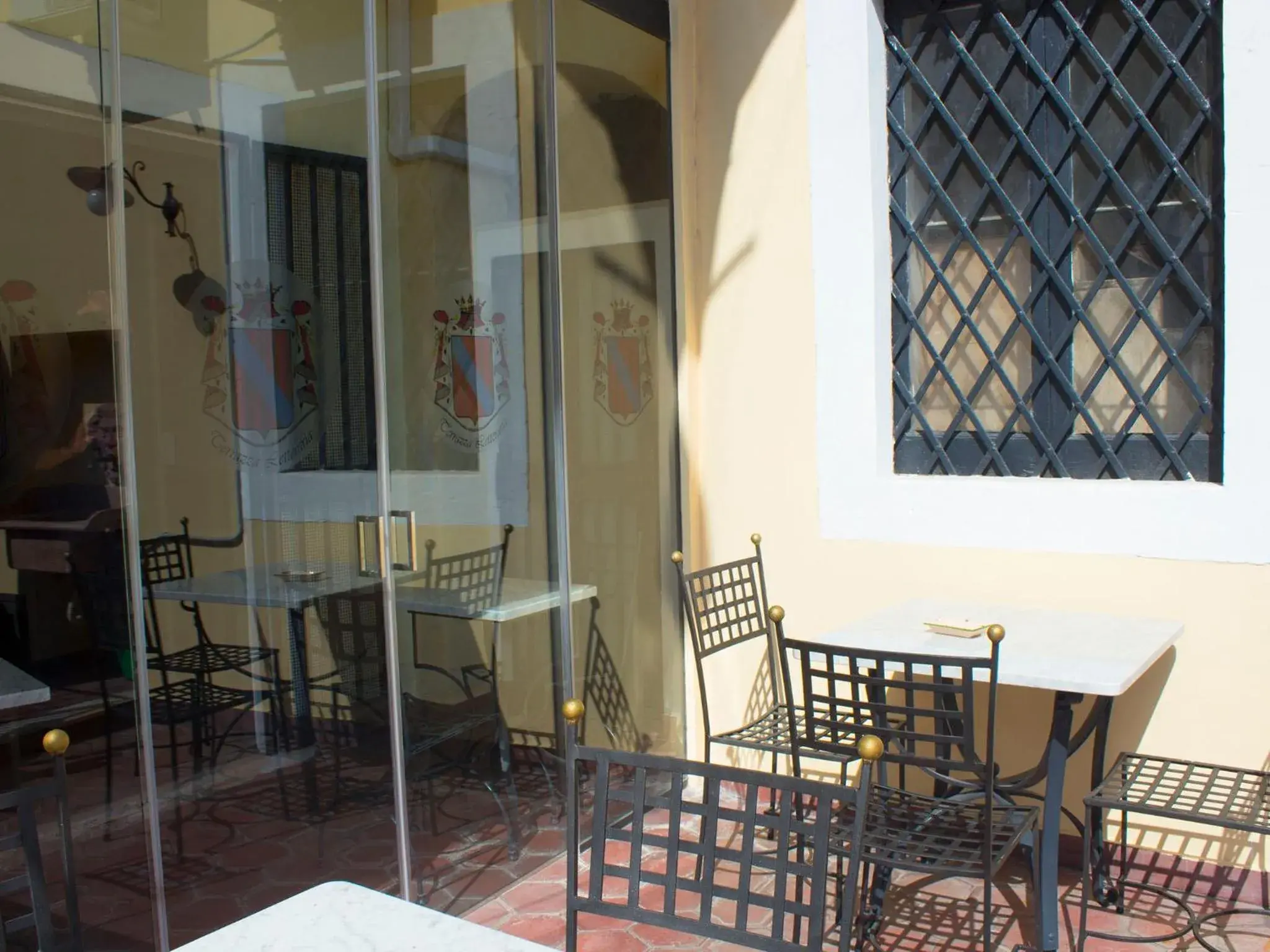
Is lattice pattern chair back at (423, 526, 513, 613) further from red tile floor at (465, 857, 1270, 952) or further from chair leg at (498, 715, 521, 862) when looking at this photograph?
red tile floor at (465, 857, 1270, 952)

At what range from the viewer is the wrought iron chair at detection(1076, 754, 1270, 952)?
2887 millimetres

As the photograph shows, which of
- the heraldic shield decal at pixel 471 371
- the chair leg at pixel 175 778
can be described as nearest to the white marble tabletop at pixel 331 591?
the chair leg at pixel 175 778

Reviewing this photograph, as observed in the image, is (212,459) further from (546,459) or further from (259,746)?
(546,459)

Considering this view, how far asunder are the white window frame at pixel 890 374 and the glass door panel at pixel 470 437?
98cm

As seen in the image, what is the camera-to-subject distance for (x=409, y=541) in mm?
3182

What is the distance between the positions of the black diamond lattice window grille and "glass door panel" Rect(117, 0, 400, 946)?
1956 mm

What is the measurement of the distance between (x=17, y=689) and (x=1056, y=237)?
3191 millimetres

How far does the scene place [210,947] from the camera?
5.39ft

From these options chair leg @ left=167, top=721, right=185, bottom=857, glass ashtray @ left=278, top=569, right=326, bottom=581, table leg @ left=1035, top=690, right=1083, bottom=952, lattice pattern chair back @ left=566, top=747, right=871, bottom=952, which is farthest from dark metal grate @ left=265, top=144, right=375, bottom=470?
table leg @ left=1035, top=690, right=1083, bottom=952

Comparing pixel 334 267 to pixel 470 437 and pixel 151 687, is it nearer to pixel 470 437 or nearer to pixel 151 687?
pixel 470 437

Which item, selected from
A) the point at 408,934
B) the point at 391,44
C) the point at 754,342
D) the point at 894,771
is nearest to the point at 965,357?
the point at 754,342


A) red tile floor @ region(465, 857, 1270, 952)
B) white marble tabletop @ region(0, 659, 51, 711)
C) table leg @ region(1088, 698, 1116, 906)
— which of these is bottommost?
red tile floor @ region(465, 857, 1270, 952)

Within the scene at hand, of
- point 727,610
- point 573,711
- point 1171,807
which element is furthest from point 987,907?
point 727,610

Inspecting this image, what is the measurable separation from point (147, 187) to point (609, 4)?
80.8 inches
